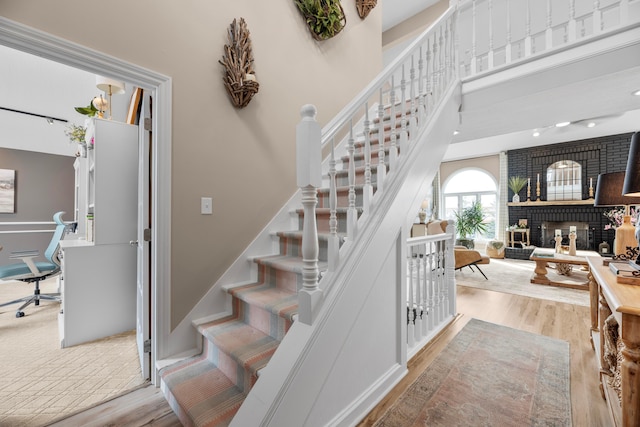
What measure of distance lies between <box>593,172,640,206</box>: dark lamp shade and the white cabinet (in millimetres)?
3609

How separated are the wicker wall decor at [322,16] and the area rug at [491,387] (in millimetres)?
3052

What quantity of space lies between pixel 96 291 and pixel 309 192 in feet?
7.60

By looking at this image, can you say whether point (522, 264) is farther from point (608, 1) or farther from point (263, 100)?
point (263, 100)

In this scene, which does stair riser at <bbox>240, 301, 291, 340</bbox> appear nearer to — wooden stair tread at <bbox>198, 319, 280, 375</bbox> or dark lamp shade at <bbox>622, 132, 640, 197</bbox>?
wooden stair tread at <bbox>198, 319, 280, 375</bbox>

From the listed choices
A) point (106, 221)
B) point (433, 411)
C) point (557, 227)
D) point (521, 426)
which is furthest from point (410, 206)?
point (557, 227)

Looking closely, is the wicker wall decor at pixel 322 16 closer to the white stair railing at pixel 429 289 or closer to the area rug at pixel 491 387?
the white stair railing at pixel 429 289

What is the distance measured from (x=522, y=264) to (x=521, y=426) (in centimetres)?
583

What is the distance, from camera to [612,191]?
1.81 m

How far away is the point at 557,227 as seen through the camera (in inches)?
280

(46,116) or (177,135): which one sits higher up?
(46,116)

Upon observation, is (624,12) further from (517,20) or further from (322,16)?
(517,20)

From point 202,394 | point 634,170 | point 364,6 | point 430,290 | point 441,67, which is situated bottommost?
point 202,394

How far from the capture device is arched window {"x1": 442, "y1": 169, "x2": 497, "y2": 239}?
816 cm

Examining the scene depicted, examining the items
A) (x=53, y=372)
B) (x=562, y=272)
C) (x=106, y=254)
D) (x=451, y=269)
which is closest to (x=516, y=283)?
(x=562, y=272)
